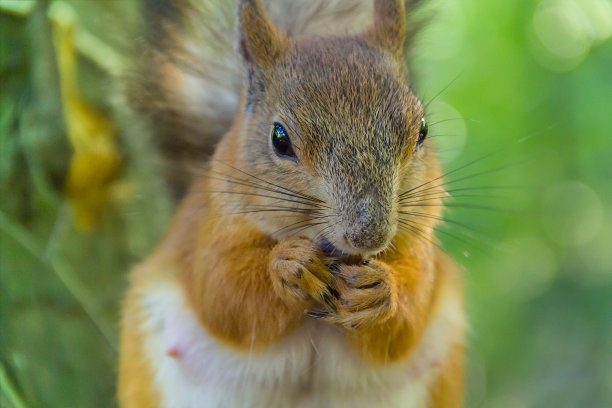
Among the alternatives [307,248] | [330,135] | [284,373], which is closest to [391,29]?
[330,135]

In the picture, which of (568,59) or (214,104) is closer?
(214,104)

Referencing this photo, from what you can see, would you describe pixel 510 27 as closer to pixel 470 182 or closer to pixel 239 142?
pixel 470 182

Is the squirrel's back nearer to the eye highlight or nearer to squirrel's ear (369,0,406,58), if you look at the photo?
squirrel's ear (369,0,406,58)

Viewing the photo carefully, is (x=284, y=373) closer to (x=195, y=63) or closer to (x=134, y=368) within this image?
(x=134, y=368)

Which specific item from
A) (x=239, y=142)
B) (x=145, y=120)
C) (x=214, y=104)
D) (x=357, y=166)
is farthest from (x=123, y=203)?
(x=357, y=166)

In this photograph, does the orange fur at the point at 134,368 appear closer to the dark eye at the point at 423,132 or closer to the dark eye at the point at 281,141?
the dark eye at the point at 281,141

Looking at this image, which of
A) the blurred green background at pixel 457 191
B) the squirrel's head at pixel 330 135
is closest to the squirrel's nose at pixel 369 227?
the squirrel's head at pixel 330 135
